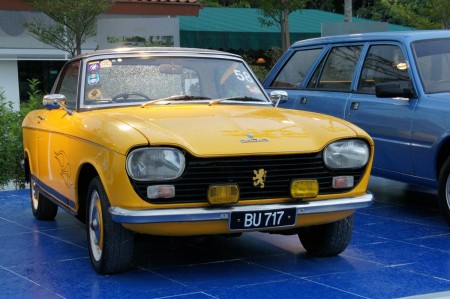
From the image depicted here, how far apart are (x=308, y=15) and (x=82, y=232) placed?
17734 mm

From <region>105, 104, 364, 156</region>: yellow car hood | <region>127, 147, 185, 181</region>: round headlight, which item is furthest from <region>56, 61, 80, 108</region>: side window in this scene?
<region>127, 147, 185, 181</region>: round headlight

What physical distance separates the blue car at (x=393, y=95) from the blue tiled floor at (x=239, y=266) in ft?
2.00

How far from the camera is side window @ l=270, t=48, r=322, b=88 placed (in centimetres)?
944

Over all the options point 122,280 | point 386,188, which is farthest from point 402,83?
point 122,280

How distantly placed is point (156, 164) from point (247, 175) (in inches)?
24.8

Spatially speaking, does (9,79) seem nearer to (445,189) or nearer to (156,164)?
(445,189)

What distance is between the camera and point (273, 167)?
5.41 metres

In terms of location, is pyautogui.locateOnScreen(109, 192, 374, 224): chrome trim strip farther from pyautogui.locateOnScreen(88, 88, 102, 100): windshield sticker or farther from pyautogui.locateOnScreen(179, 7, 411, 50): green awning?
pyautogui.locateOnScreen(179, 7, 411, 50): green awning

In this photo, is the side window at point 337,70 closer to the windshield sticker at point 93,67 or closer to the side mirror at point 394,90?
the side mirror at point 394,90

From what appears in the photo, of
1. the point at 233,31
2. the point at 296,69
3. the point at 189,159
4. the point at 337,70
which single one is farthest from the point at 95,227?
the point at 233,31

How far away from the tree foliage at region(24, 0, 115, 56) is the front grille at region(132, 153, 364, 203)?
10.1 meters

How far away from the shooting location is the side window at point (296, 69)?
9.44 metres

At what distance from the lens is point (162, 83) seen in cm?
652

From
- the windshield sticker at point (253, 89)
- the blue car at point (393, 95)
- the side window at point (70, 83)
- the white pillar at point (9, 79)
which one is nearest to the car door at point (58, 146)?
the side window at point (70, 83)
